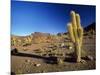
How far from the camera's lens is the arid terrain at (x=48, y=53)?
2.24 metres

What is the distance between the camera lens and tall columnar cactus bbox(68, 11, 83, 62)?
2482 millimetres

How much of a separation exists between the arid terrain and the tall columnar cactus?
0.16 ft

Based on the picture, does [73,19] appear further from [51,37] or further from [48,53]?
[48,53]

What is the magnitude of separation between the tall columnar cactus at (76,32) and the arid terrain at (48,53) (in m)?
0.05

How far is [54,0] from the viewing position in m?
2.41

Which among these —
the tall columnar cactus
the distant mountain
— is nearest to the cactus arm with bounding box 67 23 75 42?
the tall columnar cactus

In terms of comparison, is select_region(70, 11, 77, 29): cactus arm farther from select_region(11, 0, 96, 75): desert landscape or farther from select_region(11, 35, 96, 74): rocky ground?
select_region(11, 35, 96, 74): rocky ground

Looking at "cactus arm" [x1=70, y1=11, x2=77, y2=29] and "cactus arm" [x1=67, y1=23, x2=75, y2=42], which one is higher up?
"cactus arm" [x1=70, y1=11, x2=77, y2=29]

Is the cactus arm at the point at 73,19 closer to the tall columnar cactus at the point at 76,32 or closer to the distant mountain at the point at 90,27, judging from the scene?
the tall columnar cactus at the point at 76,32

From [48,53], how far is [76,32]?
1.36 ft

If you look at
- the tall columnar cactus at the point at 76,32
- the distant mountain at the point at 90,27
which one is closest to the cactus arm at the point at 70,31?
the tall columnar cactus at the point at 76,32

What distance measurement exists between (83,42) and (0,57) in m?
0.96

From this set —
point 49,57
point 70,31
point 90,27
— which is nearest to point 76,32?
point 70,31
